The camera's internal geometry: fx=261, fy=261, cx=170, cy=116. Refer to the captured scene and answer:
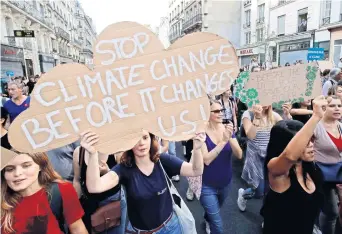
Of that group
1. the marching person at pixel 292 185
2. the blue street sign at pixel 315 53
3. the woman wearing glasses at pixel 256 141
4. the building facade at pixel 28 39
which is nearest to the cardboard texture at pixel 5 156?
the marching person at pixel 292 185

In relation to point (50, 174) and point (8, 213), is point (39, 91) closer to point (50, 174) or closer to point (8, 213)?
point (50, 174)

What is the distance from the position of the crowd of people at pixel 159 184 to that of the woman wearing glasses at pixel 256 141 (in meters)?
0.47

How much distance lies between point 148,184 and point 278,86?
64.5 inches

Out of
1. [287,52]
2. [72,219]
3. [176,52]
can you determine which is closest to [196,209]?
[72,219]

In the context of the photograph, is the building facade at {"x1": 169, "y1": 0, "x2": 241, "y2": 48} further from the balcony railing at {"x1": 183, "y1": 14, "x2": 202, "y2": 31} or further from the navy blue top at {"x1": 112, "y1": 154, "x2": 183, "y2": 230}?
the navy blue top at {"x1": 112, "y1": 154, "x2": 183, "y2": 230}

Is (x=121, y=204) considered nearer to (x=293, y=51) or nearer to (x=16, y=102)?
(x=16, y=102)

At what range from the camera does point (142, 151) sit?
178cm

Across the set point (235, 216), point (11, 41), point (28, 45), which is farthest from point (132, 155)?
point (28, 45)

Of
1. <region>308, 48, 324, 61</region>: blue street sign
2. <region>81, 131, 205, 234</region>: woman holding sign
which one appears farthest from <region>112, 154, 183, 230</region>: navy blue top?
<region>308, 48, 324, 61</region>: blue street sign

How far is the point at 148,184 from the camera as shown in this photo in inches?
70.9

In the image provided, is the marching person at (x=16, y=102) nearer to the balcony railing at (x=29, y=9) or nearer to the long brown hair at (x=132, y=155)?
the long brown hair at (x=132, y=155)

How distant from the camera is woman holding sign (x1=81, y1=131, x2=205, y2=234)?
1.78 meters

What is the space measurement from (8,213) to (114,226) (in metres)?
0.94

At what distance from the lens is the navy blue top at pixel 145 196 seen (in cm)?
178
